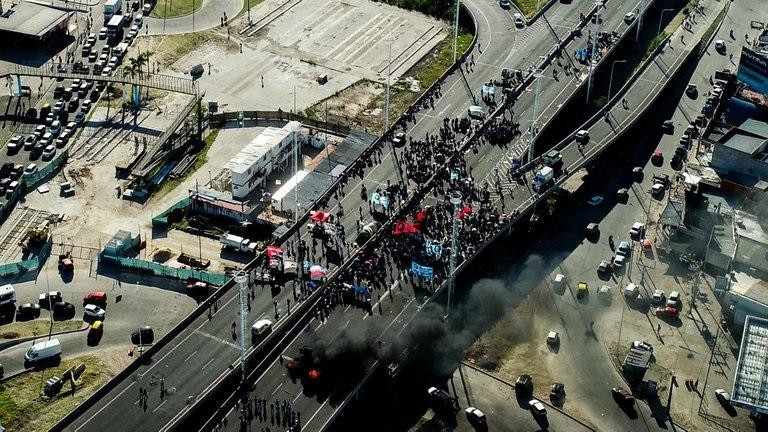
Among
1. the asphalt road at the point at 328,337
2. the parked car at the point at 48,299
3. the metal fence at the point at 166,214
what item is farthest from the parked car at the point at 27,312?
the asphalt road at the point at 328,337

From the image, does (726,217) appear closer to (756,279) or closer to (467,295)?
(756,279)

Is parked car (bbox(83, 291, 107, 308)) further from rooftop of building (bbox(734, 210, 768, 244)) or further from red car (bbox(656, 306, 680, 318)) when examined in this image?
rooftop of building (bbox(734, 210, 768, 244))

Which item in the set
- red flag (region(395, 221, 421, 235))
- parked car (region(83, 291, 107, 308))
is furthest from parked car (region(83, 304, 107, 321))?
red flag (region(395, 221, 421, 235))

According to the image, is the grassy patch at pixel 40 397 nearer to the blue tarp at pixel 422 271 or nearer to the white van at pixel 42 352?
the white van at pixel 42 352

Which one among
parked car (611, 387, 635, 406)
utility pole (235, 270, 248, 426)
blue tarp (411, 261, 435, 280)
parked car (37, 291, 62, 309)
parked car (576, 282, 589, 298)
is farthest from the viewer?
A: parked car (576, 282, 589, 298)

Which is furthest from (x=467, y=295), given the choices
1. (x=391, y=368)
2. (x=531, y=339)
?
(x=391, y=368)
